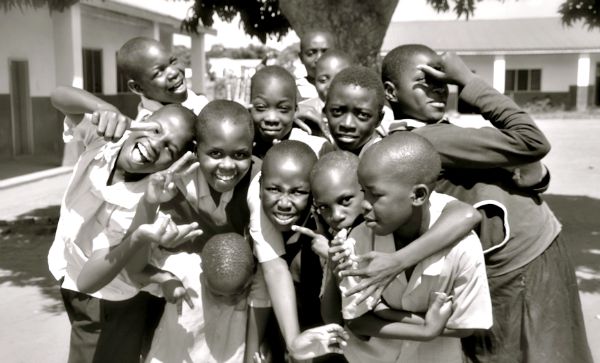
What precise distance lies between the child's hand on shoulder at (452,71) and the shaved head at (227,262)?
2.80 feet

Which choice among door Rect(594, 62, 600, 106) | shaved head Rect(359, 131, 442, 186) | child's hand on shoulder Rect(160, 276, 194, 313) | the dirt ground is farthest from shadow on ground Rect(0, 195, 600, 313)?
door Rect(594, 62, 600, 106)

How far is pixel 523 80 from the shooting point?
33.1 metres

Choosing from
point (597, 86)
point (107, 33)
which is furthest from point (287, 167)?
point (597, 86)

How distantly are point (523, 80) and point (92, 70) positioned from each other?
23057 millimetres

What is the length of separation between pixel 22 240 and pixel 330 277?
227 inches

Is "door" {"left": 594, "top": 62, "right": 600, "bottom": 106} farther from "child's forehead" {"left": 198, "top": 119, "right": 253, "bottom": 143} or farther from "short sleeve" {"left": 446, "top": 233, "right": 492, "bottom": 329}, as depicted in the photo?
"short sleeve" {"left": 446, "top": 233, "right": 492, "bottom": 329}

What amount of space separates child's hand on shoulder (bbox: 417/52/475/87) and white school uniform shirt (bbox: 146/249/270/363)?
924mm

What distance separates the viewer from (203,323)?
2.60m

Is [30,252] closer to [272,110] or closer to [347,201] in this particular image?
[272,110]

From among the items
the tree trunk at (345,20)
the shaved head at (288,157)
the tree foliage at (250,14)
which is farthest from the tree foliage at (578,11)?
the shaved head at (288,157)

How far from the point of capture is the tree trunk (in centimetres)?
583

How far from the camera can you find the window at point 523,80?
32906 mm

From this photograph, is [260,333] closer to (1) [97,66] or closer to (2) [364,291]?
(2) [364,291]

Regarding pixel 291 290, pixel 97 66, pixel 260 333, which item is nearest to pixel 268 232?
pixel 291 290
